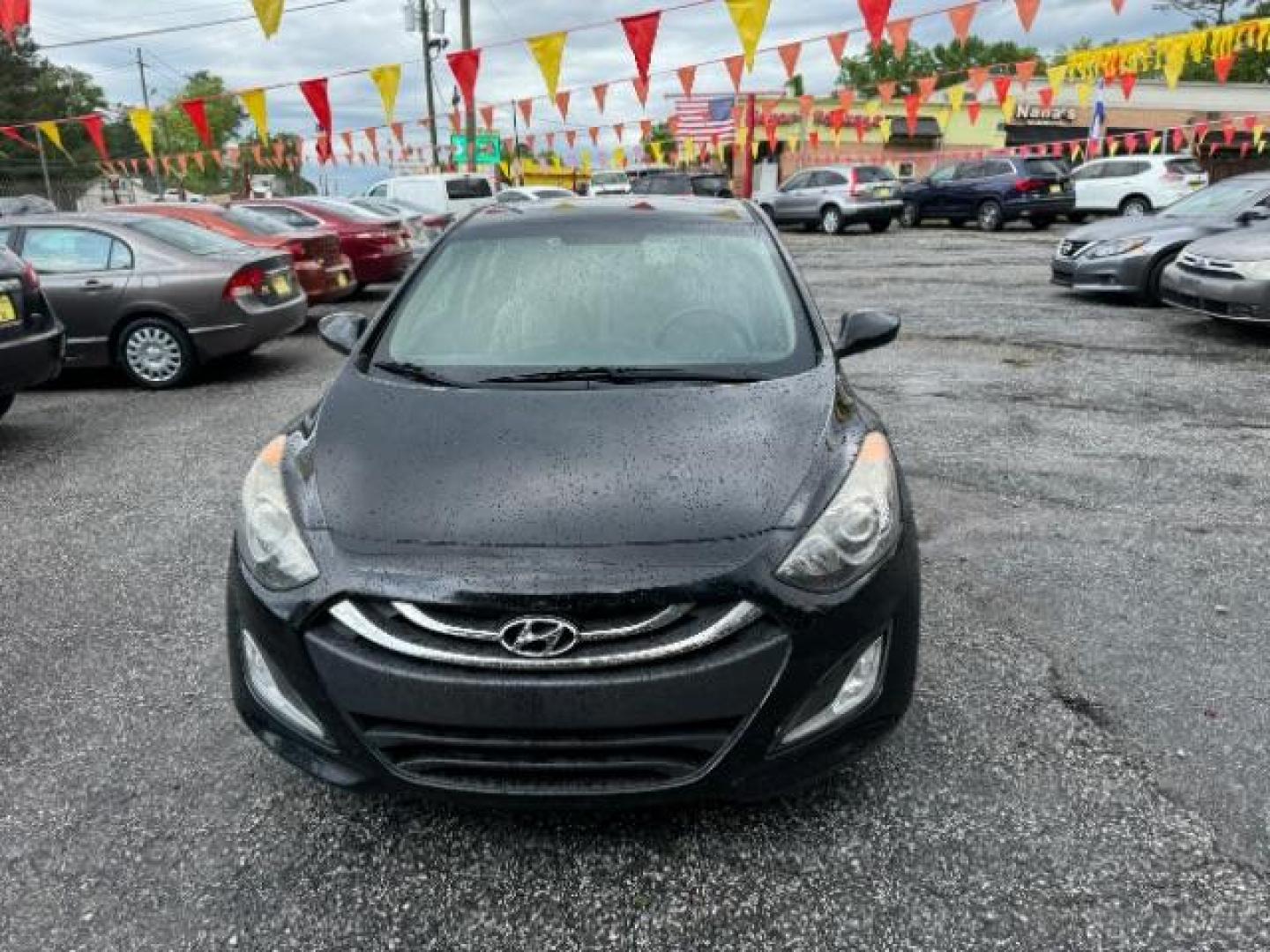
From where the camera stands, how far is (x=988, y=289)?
12.7 m

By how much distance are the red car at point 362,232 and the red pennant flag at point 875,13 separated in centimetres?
643

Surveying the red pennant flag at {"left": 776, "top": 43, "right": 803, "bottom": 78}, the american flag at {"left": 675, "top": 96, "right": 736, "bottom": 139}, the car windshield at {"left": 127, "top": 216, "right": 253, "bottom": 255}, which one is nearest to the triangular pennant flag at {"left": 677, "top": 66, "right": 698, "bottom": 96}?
the red pennant flag at {"left": 776, "top": 43, "right": 803, "bottom": 78}

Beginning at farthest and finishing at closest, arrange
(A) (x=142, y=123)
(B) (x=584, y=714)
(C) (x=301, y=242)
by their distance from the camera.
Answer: (A) (x=142, y=123) < (C) (x=301, y=242) < (B) (x=584, y=714)

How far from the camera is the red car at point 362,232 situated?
1225cm

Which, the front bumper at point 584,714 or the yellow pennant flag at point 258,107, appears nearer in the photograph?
the front bumper at point 584,714

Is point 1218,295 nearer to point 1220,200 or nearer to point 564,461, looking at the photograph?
Result: point 1220,200

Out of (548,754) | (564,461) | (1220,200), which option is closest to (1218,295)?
(1220,200)

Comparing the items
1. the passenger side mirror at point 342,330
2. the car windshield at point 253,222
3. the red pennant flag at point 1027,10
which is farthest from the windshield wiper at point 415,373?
the red pennant flag at point 1027,10

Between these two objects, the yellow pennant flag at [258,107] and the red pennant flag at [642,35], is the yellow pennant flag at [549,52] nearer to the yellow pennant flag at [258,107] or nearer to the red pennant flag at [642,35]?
the red pennant flag at [642,35]

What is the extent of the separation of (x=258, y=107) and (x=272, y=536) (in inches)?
600

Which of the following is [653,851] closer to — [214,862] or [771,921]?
[771,921]

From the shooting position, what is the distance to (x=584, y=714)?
1987mm

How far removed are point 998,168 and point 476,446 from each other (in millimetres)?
22590

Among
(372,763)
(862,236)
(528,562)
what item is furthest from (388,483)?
(862,236)
